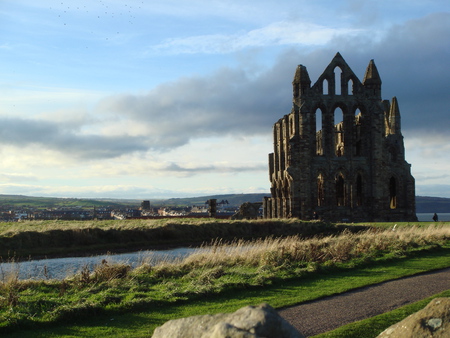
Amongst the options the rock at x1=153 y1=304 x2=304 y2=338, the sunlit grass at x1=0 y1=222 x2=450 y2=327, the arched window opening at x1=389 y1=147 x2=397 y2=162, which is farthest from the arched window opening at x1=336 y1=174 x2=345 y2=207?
the rock at x1=153 y1=304 x2=304 y2=338

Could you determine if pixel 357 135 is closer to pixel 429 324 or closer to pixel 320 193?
pixel 320 193

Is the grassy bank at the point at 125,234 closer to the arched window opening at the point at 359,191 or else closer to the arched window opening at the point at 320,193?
the arched window opening at the point at 320,193

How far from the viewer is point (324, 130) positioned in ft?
167

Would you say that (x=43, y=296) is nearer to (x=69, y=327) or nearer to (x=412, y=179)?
(x=69, y=327)

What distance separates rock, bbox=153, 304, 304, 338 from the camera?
478 centimetres

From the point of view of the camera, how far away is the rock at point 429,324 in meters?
5.21

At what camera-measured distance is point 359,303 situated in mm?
11523

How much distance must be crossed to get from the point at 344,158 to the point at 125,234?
84.6 feet

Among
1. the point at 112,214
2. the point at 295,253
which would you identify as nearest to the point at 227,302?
the point at 295,253

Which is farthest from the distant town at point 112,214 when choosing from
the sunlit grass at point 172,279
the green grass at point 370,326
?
the green grass at point 370,326

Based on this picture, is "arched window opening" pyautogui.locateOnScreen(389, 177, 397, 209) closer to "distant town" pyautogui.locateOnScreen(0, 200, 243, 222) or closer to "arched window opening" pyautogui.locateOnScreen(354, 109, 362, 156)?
"arched window opening" pyautogui.locateOnScreen(354, 109, 362, 156)

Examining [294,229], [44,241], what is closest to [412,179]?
[294,229]

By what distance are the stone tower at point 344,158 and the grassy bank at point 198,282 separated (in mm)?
29337

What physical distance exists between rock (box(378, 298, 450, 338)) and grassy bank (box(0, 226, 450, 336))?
18.8ft
